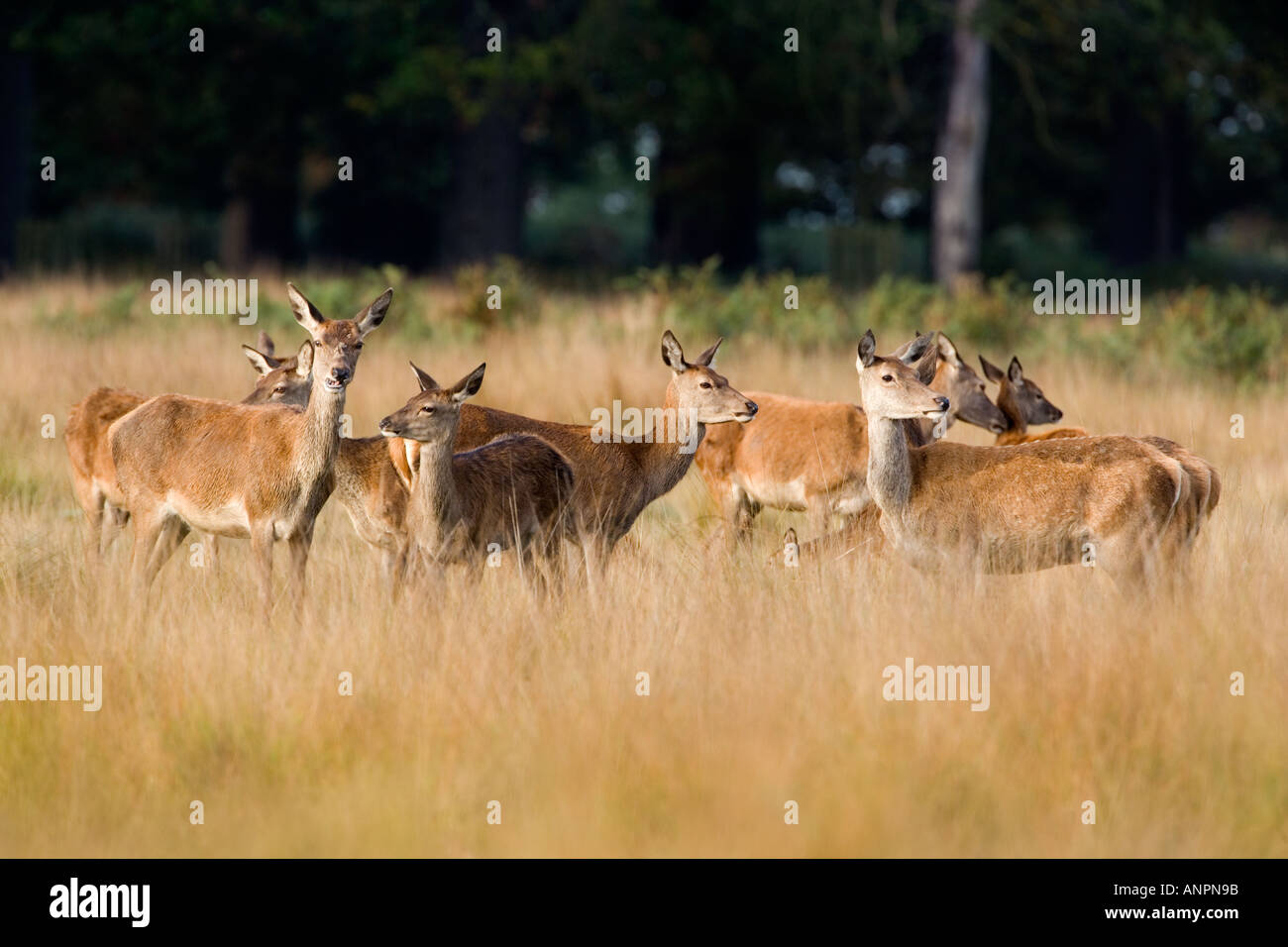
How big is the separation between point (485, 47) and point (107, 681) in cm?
2259

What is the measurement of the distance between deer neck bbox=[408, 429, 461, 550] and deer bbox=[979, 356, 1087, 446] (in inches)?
140

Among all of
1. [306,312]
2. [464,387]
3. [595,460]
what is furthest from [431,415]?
[595,460]

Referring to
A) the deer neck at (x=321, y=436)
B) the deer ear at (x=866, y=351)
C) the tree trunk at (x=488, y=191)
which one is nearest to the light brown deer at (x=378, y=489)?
the deer neck at (x=321, y=436)

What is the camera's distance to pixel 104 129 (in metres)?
30.4

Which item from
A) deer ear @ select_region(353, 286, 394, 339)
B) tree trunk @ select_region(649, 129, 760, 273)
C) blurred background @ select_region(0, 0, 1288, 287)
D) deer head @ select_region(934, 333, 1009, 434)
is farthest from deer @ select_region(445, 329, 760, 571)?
tree trunk @ select_region(649, 129, 760, 273)

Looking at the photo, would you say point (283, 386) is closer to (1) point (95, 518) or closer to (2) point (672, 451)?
(1) point (95, 518)

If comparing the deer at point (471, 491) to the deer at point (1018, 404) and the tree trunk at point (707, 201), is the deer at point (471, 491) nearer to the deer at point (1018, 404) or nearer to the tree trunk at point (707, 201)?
the deer at point (1018, 404)

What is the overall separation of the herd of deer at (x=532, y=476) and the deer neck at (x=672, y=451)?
1 centimetres

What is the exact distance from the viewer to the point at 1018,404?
1091cm

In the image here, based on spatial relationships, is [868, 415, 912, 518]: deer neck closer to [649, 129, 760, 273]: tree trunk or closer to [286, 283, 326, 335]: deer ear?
[286, 283, 326, 335]: deer ear

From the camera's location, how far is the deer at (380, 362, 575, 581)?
7832 millimetres

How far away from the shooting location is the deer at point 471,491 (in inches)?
308

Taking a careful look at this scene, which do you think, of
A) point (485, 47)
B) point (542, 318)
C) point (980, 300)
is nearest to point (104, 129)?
point (485, 47)

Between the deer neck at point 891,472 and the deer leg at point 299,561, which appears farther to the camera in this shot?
the deer neck at point 891,472
